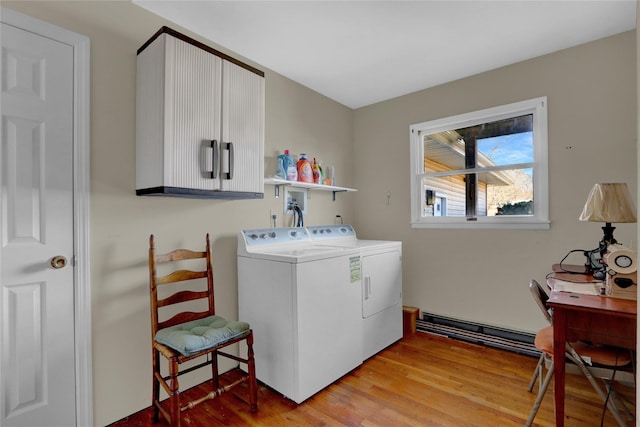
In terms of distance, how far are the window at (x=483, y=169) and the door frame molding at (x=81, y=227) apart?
8.68ft

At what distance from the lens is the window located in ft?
8.32

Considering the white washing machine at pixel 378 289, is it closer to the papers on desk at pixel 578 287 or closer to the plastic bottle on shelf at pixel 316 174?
the plastic bottle on shelf at pixel 316 174

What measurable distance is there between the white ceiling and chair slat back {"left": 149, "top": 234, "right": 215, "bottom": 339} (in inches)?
56.0

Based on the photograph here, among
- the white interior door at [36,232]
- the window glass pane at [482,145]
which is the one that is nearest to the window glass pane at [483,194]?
the window glass pane at [482,145]

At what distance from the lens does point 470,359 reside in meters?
2.49

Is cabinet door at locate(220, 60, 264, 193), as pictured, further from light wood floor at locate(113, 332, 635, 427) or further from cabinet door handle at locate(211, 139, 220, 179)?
light wood floor at locate(113, 332, 635, 427)

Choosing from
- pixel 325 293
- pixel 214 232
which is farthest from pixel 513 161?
pixel 214 232

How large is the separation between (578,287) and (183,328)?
86.2 inches

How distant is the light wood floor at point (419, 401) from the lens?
69.9 inches

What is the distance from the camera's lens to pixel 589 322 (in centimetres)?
138

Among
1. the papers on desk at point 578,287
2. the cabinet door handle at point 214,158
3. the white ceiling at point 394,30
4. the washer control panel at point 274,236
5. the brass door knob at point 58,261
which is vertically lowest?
the papers on desk at point 578,287

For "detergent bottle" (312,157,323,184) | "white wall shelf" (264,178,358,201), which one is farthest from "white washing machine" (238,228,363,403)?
"detergent bottle" (312,157,323,184)

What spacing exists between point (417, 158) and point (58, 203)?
112 inches

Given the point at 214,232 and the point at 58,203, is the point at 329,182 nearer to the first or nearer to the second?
the point at 214,232
